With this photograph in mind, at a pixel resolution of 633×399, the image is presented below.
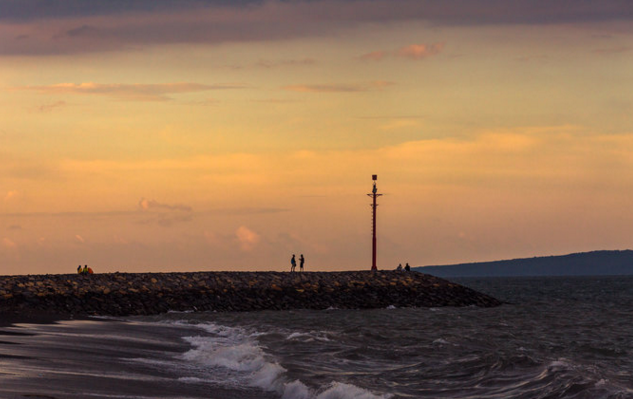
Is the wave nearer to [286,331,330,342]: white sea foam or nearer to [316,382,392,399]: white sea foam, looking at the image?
[316,382,392,399]: white sea foam

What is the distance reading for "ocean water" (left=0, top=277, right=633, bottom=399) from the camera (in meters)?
16.2

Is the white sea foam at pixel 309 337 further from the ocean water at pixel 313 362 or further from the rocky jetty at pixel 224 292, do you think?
the rocky jetty at pixel 224 292

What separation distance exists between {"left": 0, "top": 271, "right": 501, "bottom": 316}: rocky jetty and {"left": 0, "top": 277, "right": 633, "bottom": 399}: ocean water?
15.7 metres

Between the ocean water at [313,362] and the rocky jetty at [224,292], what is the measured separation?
1571cm

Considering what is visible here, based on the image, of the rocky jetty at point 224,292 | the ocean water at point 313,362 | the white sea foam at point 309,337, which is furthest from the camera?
the rocky jetty at point 224,292

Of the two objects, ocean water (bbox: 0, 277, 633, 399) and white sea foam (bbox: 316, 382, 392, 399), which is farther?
ocean water (bbox: 0, 277, 633, 399)

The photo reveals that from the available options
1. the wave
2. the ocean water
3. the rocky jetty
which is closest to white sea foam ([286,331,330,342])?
the ocean water

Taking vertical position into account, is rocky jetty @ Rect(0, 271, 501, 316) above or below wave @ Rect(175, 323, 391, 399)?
above

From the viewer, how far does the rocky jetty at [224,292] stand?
49344mm

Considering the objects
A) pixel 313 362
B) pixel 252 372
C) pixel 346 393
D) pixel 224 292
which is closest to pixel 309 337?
pixel 313 362

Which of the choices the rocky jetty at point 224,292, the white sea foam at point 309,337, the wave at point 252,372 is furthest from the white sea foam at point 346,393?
the rocky jetty at point 224,292

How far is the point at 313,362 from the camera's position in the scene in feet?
74.5

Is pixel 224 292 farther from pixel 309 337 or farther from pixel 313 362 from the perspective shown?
pixel 313 362

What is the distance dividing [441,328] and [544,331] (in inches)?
177
